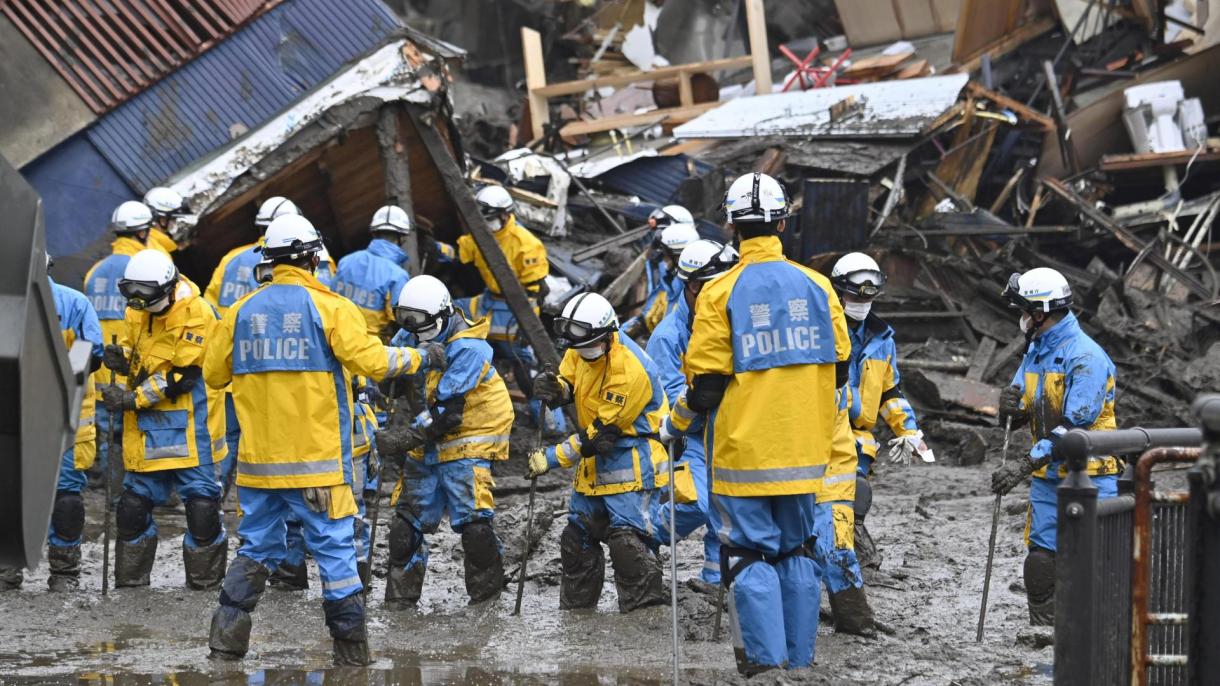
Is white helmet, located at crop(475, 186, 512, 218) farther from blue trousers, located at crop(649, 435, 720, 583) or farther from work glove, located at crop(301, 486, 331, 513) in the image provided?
work glove, located at crop(301, 486, 331, 513)

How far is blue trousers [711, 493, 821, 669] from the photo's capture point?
240 inches

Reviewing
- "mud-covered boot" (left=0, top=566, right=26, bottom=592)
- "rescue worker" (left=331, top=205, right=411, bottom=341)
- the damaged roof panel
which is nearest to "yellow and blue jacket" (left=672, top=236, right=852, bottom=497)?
"mud-covered boot" (left=0, top=566, right=26, bottom=592)

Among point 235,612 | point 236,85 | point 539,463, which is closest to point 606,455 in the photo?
point 539,463

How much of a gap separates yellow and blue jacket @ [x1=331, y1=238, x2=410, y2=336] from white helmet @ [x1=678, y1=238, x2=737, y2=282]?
9.86 feet

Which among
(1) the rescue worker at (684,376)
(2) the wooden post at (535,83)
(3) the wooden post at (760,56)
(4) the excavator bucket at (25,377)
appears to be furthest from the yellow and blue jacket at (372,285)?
(3) the wooden post at (760,56)

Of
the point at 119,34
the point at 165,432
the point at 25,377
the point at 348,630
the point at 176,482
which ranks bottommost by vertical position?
the point at 348,630

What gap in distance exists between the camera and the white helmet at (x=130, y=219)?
10.7 m

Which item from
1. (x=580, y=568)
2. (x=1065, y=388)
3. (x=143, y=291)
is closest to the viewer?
(x=1065, y=388)

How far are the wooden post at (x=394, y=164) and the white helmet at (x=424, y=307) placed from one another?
3983 millimetres

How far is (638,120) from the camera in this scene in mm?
18891

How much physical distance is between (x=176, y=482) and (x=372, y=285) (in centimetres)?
289

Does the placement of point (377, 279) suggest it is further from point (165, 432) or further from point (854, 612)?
point (854, 612)

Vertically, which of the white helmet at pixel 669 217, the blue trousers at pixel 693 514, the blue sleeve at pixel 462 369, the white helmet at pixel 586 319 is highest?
the white helmet at pixel 669 217

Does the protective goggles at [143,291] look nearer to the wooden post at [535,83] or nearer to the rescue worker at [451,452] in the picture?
the rescue worker at [451,452]
